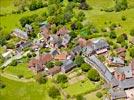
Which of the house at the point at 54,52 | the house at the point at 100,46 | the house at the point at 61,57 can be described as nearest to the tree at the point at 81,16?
the house at the point at 100,46

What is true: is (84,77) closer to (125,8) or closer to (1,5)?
(125,8)

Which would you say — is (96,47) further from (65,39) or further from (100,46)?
(65,39)

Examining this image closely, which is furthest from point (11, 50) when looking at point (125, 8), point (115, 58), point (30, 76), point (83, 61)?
point (125, 8)

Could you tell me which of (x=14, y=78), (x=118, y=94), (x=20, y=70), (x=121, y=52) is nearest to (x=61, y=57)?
(x=20, y=70)

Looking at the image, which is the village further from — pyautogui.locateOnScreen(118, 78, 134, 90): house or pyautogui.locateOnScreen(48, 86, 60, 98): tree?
pyautogui.locateOnScreen(48, 86, 60, 98): tree

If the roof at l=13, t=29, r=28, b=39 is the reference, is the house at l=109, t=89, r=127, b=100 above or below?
below

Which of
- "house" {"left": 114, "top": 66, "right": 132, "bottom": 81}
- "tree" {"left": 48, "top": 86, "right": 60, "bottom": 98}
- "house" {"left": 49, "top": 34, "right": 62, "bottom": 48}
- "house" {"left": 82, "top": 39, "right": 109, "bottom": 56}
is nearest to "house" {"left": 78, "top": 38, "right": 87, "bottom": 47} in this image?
"house" {"left": 82, "top": 39, "right": 109, "bottom": 56}
